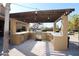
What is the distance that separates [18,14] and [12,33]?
178cm

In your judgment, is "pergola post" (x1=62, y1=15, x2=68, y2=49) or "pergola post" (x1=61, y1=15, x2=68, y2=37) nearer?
"pergola post" (x1=62, y1=15, x2=68, y2=49)

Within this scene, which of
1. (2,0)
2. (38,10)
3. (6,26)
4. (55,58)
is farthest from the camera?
(38,10)

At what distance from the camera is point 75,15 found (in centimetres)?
2198

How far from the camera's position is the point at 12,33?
12.1 m

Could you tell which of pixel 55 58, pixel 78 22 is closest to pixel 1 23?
pixel 78 22

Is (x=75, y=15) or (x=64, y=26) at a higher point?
(x=75, y=15)

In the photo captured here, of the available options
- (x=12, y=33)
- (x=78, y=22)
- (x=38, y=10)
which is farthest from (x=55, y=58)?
(x=78, y=22)

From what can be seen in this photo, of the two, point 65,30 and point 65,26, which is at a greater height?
point 65,26

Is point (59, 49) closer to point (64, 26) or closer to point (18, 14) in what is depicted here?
point (64, 26)

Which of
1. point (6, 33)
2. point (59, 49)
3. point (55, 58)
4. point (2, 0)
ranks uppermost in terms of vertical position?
point (2, 0)

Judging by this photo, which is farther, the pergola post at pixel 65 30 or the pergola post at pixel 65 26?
the pergola post at pixel 65 26

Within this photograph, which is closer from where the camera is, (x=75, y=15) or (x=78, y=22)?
(x=78, y=22)

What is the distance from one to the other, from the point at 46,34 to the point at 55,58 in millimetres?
12655

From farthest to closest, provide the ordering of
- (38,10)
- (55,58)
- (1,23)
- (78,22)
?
(78,22) < (1,23) < (38,10) < (55,58)
